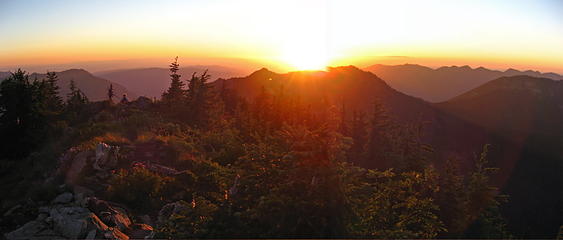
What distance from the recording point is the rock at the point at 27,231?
351 inches

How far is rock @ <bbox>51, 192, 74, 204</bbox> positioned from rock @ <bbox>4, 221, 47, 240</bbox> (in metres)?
1.85

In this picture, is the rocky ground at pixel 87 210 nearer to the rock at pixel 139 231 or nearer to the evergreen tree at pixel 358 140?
the rock at pixel 139 231

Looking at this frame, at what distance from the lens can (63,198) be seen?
11430 millimetres

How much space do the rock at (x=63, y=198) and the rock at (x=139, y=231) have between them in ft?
8.68

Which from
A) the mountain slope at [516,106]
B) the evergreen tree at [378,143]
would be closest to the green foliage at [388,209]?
the evergreen tree at [378,143]

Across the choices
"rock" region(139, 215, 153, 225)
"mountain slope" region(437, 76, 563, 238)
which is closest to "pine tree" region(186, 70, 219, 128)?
"rock" region(139, 215, 153, 225)

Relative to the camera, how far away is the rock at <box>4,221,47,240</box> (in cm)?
891

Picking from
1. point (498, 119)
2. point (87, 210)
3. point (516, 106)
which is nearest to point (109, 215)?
point (87, 210)

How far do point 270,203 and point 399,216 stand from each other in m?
3.34

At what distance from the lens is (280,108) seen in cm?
3862

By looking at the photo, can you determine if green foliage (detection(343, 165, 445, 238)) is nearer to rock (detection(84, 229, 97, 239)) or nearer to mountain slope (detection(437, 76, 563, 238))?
rock (detection(84, 229, 97, 239))

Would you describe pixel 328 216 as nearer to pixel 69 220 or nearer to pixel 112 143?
pixel 69 220

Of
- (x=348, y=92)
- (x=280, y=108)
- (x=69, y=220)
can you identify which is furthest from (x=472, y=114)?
(x=69, y=220)

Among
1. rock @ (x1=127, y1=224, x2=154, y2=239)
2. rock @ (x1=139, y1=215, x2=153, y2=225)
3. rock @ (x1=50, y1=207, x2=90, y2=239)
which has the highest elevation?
rock @ (x1=50, y1=207, x2=90, y2=239)
